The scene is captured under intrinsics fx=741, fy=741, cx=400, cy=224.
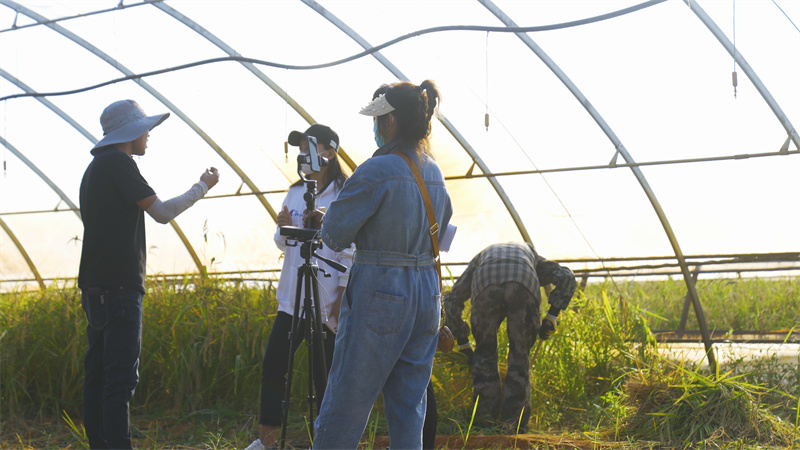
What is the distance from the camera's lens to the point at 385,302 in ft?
7.52

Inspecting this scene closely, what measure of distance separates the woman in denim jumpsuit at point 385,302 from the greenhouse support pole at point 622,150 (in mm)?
3887

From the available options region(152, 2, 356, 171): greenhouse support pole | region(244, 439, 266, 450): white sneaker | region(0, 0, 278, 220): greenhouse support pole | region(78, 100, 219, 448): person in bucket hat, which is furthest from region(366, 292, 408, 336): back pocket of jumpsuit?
region(0, 0, 278, 220): greenhouse support pole

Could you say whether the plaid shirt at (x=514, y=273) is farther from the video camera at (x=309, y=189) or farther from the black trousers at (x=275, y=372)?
the video camera at (x=309, y=189)

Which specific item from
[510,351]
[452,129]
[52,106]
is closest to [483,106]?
[452,129]

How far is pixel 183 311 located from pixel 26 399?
1248mm

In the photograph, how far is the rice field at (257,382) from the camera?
13.0ft

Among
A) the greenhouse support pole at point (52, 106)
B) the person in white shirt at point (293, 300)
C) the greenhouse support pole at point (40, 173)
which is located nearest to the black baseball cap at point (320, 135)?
the person in white shirt at point (293, 300)

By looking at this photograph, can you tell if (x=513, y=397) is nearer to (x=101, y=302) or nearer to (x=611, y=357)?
(x=611, y=357)

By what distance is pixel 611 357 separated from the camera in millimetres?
4926

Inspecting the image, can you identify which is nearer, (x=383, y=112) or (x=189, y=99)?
(x=383, y=112)

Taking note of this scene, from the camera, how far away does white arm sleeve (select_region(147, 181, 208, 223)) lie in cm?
321

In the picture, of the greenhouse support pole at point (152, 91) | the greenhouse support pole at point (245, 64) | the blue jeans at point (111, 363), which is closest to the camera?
the blue jeans at point (111, 363)

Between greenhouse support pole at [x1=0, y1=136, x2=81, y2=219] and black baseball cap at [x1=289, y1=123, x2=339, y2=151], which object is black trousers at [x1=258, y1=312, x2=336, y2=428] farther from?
greenhouse support pole at [x1=0, y1=136, x2=81, y2=219]

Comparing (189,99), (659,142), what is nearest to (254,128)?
(189,99)
